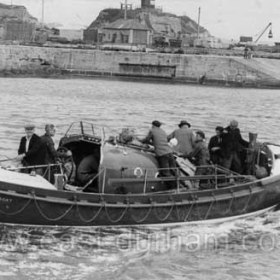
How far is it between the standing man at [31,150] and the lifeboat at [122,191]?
0.24 metres

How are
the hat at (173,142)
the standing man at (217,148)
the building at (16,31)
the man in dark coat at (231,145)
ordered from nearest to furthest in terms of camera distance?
the hat at (173,142) < the man in dark coat at (231,145) < the standing man at (217,148) < the building at (16,31)

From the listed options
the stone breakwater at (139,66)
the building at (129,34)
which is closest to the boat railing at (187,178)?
the stone breakwater at (139,66)

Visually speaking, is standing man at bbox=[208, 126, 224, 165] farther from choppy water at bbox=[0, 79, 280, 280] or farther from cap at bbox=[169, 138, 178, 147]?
choppy water at bbox=[0, 79, 280, 280]

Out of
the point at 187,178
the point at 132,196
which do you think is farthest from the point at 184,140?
the point at 132,196

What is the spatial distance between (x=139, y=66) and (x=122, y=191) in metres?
74.4

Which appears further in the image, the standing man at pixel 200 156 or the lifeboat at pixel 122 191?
the standing man at pixel 200 156

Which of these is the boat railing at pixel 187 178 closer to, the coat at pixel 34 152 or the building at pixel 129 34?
the coat at pixel 34 152

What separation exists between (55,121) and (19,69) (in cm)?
5228

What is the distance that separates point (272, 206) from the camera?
1664 cm

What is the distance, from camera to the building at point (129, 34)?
115250 mm

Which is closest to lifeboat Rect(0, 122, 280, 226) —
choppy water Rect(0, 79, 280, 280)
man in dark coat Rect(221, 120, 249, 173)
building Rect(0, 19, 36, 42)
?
choppy water Rect(0, 79, 280, 280)

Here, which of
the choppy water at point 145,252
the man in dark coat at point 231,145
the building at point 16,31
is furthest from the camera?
the building at point 16,31

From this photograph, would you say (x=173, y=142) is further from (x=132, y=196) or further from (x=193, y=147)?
(x=132, y=196)

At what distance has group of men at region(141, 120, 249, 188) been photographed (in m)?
14.8
